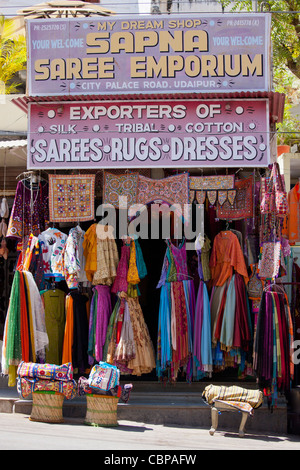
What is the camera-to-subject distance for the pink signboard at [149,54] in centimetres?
830

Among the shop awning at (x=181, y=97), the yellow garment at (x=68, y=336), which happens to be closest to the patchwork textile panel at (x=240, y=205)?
the shop awning at (x=181, y=97)

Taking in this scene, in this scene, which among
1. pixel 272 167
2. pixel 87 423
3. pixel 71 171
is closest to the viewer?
pixel 87 423

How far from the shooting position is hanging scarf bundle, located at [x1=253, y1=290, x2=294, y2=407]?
7824mm

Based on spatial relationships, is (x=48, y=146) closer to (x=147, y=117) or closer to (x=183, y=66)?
(x=147, y=117)

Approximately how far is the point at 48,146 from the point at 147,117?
1346 millimetres

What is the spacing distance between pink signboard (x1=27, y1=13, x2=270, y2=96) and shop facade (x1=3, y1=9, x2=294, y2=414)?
1 cm

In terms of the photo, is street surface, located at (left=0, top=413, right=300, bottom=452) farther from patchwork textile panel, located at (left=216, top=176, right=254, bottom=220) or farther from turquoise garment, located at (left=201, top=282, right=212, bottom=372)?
patchwork textile panel, located at (left=216, top=176, right=254, bottom=220)

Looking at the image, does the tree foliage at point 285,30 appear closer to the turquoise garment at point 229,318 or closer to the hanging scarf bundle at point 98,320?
the turquoise garment at point 229,318

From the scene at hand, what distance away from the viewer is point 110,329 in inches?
336

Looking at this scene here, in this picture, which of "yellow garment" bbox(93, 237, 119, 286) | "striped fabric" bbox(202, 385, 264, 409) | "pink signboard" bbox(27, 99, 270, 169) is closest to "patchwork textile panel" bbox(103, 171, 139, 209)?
"pink signboard" bbox(27, 99, 270, 169)

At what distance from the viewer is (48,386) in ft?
25.3

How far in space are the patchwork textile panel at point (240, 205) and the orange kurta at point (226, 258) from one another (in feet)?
0.81

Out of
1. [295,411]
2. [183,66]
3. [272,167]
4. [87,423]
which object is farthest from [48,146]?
[295,411]

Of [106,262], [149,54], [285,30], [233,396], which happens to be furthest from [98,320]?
[285,30]
